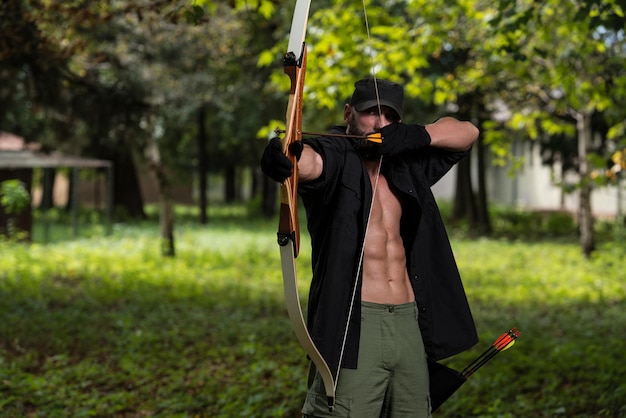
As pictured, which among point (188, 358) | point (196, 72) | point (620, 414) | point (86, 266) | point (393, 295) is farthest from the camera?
point (196, 72)

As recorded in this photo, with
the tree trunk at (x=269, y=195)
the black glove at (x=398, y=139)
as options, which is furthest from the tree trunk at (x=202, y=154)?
the black glove at (x=398, y=139)

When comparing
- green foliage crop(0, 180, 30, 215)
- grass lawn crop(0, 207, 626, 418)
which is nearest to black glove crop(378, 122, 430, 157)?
grass lawn crop(0, 207, 626, 418)

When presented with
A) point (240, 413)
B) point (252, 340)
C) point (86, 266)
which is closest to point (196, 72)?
point (86, 266)

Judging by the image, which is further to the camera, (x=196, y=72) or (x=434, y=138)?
(x=196, y=72)

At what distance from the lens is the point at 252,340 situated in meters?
8.13

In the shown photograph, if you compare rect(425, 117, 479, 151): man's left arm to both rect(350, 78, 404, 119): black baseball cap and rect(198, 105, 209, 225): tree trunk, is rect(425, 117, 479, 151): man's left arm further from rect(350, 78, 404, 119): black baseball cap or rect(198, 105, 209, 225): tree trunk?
rect(198, 105, 209, 225): tree trunk

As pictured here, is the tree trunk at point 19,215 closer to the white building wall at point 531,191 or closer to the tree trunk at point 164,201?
the tree trunk at point 164,201

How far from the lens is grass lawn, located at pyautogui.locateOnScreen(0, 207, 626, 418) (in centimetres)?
594

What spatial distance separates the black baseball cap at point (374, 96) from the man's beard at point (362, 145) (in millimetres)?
70

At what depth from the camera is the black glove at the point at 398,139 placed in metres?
2.98

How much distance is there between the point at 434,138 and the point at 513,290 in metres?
9.34

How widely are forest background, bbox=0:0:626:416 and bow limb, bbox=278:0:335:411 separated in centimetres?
221

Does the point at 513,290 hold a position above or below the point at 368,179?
below

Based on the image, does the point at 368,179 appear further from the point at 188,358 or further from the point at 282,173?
the point at 188,358
